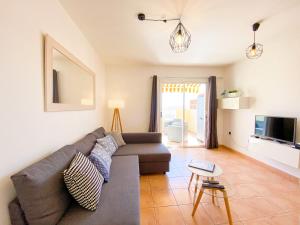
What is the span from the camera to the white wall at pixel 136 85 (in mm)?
4682

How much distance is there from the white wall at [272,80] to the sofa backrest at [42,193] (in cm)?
331

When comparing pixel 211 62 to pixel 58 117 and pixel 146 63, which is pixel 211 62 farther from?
pixel 58 117

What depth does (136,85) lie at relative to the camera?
15.5 feet

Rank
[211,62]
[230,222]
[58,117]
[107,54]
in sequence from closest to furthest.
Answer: [230,222], [58,117], [107,54], [211,62]

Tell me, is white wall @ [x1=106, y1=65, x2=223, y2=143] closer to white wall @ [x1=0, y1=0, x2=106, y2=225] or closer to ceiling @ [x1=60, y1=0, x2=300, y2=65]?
ceiling @ [x1=60, y1=0, x2=300, y2=65]

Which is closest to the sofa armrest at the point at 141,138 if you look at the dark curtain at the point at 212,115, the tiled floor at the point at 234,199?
the tiled floor at the point at 234,199

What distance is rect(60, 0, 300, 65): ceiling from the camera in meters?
1.94

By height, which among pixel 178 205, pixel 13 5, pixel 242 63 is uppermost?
pixel 242 63

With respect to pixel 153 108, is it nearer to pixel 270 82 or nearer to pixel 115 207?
pixel 270 82

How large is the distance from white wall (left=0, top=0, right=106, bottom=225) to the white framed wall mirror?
8 cm

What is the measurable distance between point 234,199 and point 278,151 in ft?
4.33

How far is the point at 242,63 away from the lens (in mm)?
4133

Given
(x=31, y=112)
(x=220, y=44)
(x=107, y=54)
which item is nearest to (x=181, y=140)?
(x=220, y=44)

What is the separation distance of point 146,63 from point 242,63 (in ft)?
8.33
